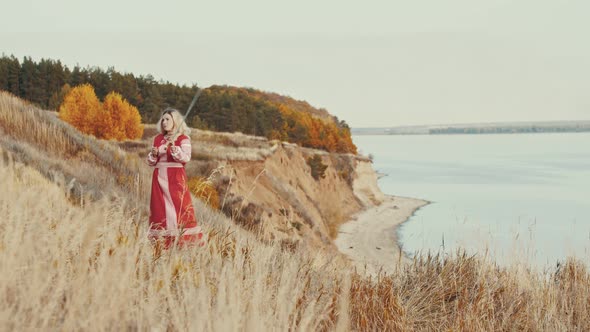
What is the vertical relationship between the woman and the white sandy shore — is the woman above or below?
above

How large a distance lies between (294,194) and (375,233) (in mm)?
17116

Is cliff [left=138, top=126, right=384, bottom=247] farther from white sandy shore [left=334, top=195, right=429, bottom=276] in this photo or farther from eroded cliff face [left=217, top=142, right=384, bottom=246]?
white sandy shore [left=334, top=195, right=429, bottom=276]

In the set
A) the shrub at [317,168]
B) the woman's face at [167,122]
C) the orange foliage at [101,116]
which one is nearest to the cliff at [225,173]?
the shrub at [317,168]

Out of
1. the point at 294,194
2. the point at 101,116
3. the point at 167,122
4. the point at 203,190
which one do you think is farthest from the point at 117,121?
the point at 203,190

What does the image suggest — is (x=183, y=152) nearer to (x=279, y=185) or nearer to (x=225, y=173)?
(x=225, y=173)

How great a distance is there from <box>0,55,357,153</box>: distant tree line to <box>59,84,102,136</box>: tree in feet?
24.1

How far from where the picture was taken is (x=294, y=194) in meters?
33.2

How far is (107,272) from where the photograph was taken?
9.16 feet

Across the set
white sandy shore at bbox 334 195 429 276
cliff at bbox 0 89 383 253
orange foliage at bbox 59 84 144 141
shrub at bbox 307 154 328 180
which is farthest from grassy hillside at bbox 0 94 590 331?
shrub at bbox 307 154 328 180

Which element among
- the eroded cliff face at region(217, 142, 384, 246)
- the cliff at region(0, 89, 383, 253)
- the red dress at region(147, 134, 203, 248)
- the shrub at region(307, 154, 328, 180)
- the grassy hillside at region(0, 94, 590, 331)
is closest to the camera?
the grassy hillside at region(0, 94, 590, 331)

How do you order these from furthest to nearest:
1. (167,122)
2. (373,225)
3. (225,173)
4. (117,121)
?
(373,225) < (117,121) < (225,173) < (167,122)

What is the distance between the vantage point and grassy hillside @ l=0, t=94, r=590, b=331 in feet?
8.05

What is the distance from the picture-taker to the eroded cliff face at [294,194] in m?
14.1

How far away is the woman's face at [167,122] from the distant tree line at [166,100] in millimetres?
45843
